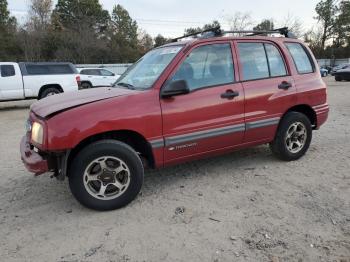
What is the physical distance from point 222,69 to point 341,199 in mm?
2069

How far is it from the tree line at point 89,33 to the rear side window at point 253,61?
85.4ft

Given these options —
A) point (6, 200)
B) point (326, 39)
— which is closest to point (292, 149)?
point (6, 200)

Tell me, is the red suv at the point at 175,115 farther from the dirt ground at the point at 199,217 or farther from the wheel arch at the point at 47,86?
the wheel arch at the point at 47,86

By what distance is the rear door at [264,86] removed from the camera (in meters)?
4.84

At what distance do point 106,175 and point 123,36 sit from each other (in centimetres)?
5300

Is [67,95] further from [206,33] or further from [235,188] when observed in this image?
[235,188]

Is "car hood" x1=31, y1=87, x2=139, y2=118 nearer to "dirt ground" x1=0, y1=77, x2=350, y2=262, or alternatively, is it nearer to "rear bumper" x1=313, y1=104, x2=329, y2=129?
"dirt ground" x1=0, y1=77, x2=350, y2=262

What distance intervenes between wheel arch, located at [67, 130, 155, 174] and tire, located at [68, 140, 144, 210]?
0.50 feet

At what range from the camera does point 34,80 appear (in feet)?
44.5

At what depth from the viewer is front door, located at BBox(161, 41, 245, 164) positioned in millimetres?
4246

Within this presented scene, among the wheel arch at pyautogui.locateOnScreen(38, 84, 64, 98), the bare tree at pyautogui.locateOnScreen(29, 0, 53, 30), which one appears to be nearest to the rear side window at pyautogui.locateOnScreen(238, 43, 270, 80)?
the wheel arch at pyautogui.locateOnScreen(38, 84, 64, 98)

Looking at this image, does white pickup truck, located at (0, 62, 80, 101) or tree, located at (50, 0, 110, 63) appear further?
tree, located at (50, 0, 110, 63)

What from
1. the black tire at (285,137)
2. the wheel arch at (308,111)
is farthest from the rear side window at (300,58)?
the black tire at (285,137)

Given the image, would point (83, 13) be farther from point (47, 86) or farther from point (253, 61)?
point (253, 61)
